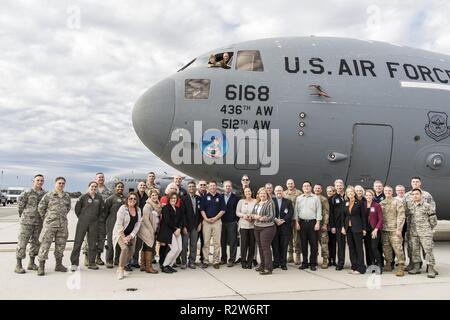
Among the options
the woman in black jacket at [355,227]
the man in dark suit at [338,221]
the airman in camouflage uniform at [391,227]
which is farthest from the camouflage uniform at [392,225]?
the man in dark suit at [338,221]

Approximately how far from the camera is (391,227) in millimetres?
8438

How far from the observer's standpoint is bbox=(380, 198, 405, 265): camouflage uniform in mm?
8258

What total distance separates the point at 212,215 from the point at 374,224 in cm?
350

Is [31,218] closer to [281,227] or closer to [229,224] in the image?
[229,224]

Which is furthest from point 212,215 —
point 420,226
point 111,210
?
point 420,226

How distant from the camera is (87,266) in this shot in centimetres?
856

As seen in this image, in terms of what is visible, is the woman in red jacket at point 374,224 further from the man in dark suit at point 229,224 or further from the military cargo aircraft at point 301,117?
the man in dark suit at point 229,224

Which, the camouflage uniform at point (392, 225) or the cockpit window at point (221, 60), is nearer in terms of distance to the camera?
the camouflage uniform at point (392, 225)

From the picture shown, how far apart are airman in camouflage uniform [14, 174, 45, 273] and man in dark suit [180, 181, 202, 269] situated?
3003 mm

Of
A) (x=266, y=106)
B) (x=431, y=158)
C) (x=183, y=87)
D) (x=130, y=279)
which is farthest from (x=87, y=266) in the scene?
(x=431, y=158)

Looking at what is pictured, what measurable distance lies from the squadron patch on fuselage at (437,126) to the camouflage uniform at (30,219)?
10.1 meters

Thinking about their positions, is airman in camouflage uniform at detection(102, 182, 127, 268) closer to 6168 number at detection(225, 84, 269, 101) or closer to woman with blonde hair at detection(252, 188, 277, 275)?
woman with blonde hair at detection(252, 188, 277, 275)

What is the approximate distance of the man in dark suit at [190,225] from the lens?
28.3 feet
